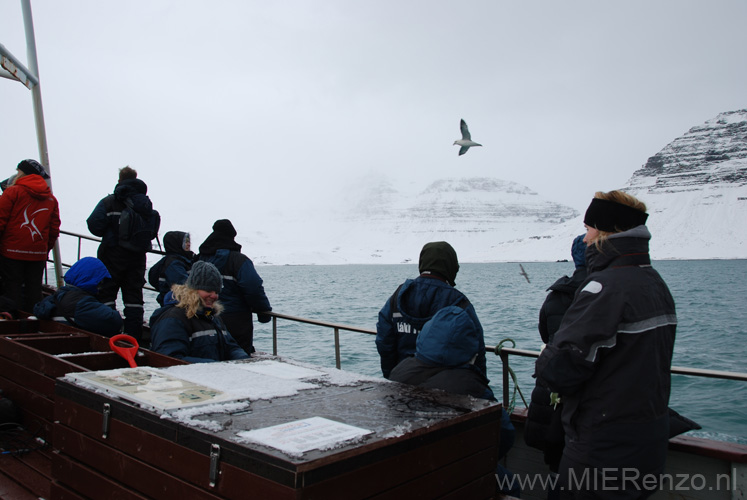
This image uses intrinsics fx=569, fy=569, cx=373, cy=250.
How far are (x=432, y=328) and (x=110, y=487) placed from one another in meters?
1.60

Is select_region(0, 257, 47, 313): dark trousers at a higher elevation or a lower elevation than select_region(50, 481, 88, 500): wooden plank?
higher

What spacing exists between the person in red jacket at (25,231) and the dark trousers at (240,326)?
2.17 meters

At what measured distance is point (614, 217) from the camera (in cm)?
259

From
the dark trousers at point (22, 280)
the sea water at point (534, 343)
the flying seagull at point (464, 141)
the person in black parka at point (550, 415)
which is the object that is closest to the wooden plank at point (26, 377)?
the dark trousers at point (22, 280)

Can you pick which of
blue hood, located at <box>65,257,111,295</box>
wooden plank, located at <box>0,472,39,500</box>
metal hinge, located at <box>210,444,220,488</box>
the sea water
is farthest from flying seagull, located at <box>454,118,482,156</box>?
metal hinge, located at <box>210,444,220,488</box>

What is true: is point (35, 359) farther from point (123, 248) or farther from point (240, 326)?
point (123, 248)

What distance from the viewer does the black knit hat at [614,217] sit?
2576 millimetres

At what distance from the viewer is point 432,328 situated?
2941mm

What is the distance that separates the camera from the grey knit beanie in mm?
3867

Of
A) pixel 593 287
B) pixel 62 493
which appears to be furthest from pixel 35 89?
pixel 593 287

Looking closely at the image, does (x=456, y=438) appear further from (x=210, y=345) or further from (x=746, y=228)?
(x=746, y=228)

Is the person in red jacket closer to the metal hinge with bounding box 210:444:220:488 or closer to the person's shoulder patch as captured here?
the metal hinge with bounding box 210:444:220:488

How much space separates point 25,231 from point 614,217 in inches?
217

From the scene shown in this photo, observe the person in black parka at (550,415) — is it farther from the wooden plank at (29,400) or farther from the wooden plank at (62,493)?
the wooden plank at (29,400)
